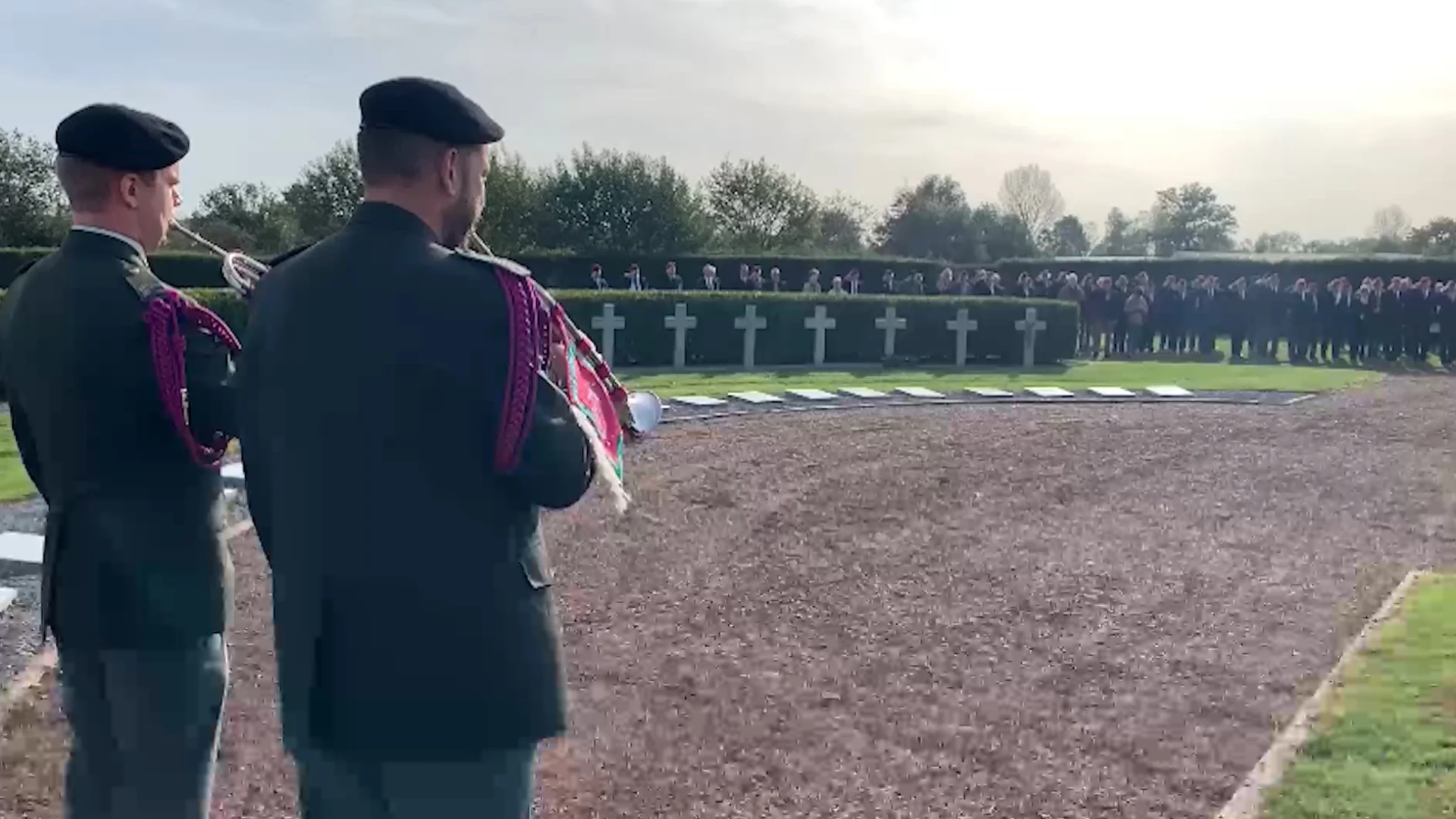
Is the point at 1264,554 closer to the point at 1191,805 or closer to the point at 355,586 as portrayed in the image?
the point at 1191,805

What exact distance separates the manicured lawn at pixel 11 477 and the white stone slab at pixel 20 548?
71 centimetres

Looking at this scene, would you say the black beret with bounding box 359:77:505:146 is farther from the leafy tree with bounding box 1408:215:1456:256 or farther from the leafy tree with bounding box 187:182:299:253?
the leafy tree with bounding box 1408:215:1456:256

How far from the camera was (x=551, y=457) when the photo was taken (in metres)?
2.31

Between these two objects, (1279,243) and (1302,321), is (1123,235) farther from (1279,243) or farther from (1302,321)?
(1302,321)

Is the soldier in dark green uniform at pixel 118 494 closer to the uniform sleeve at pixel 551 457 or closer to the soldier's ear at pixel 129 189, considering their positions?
the soldier's ear at pixel 129 189

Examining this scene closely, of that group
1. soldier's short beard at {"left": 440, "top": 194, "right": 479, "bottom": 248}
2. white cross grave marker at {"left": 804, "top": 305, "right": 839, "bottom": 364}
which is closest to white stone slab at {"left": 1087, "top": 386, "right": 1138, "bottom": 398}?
white cross grave marker at {"left": 804, "top": 305, "right": 839, "bottom": 364}

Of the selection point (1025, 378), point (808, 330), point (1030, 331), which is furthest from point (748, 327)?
point (1030, 331)

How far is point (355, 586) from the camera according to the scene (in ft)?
7.69

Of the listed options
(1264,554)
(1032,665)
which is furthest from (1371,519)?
(1032,665)

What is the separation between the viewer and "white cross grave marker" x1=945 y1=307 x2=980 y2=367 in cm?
2273

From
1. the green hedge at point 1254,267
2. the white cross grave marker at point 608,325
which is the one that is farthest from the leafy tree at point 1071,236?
the white cross grave marker at point 608,325

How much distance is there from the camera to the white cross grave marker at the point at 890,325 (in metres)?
22.7

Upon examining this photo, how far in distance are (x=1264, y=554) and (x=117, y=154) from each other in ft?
23.8

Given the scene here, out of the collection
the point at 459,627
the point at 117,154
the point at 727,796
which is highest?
the point at 117,154
